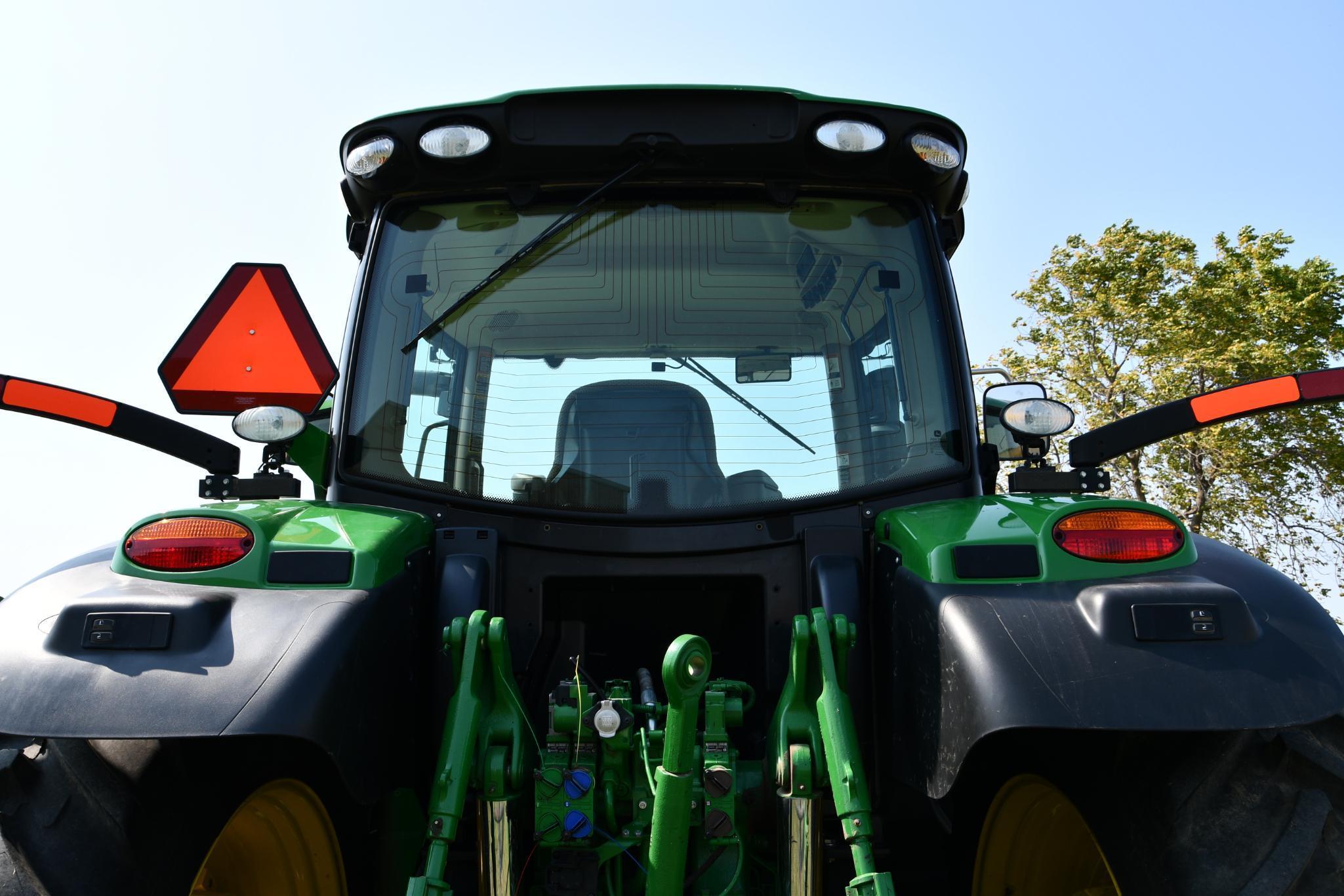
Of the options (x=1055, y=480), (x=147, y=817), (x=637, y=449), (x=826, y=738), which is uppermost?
(x=637, y=449)

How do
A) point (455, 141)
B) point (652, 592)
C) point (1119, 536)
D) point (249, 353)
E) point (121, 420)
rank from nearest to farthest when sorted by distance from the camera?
point (1119, 536)
point (121, 420)
point (455, 141)
point (652, 592)
point (249, 353)

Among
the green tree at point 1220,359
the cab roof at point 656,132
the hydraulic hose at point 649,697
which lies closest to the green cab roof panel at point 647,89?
the cab roof at point 656,132

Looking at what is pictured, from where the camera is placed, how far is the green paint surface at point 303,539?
2141mm

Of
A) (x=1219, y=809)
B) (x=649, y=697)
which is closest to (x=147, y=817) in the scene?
(x=649, y=697)

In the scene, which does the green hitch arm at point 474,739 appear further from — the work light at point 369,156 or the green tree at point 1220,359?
the green tree at point 1220,359

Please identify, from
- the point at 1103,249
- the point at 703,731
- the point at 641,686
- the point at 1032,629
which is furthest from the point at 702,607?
the point at 1103,249

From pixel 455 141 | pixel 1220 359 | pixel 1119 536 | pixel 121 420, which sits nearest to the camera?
pixel 1119 536

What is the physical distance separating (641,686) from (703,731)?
26 cm

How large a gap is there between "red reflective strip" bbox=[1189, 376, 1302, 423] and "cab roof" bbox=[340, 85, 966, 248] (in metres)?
0.93

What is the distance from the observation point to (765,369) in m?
2.87

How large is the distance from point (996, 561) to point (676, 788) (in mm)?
766

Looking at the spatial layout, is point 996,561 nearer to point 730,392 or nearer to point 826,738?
point 826,738

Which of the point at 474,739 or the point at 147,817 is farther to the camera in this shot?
the point at 474,739

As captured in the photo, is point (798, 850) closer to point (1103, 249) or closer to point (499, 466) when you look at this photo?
point (499, 466)
